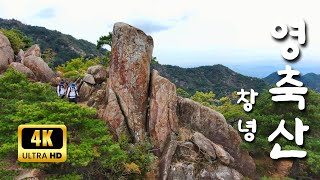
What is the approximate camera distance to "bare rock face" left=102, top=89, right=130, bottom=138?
17.4m

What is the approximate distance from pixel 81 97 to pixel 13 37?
11.4m

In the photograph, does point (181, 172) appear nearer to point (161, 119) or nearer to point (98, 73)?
point (161, 119)

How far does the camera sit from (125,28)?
18.5m

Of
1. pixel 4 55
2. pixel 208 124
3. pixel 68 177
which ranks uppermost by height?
pixel 4 55

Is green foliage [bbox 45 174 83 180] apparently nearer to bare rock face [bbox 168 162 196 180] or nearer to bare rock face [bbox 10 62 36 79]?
bare rock face [bbox 168 162 196 180]

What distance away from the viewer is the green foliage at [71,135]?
Answer: 14.4m

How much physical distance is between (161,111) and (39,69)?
29.4ft

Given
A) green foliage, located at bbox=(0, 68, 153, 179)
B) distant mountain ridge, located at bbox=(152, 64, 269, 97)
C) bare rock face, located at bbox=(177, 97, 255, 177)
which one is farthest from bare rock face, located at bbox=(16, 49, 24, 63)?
distant mountain ridge, located at bbox=(152, 64, 269, 97)

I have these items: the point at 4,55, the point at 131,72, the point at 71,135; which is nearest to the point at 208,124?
the point at 131,72

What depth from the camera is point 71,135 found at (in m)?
15.5

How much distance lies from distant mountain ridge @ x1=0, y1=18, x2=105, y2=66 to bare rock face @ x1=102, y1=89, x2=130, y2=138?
54.3 m

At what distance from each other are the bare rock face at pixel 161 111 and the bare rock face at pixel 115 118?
Result: 1403mm

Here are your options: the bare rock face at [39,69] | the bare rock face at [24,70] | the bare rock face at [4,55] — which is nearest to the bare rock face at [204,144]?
the bare rock face at [39,69]

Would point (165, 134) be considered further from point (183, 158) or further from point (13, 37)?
point (13, 37)
